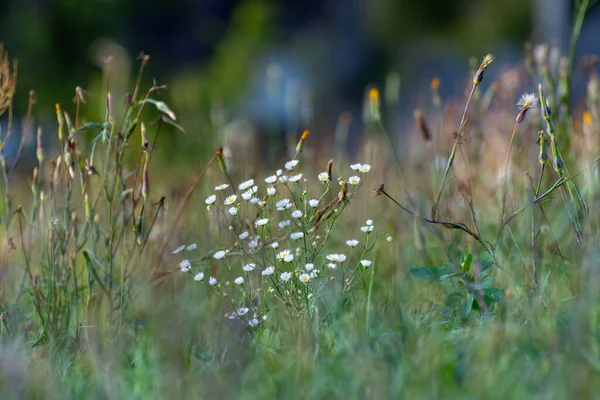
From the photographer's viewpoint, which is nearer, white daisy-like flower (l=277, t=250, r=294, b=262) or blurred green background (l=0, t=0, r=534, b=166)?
white daisy-like flower (l=277, t=250, r=294, b=262)

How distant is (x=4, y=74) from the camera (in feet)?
8.00

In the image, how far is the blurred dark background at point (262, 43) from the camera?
7781mm

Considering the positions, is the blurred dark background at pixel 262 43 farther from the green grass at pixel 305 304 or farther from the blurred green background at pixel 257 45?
the green grass at pixel 305 304

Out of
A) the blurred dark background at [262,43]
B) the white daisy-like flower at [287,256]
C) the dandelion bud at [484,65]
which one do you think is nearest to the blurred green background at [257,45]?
the blurred dark background at [262,43]

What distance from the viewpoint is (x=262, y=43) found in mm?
7684

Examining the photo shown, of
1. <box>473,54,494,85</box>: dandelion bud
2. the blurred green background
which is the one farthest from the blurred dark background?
<box>473,54,494,85</box>: dandelion bud

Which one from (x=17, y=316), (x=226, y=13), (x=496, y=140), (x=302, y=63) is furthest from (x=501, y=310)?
(x=226, y=13)

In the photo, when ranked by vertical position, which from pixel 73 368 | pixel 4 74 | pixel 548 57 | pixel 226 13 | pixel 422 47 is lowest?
pixel 73 368

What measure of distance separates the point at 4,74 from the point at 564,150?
1886mm

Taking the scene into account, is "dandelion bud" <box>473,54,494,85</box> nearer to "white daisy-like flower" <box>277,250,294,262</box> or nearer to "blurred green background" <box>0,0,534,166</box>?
"white daisy-like flower" <box>277,250,294,262</box>

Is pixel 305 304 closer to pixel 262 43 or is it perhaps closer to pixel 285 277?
pixel 285 277

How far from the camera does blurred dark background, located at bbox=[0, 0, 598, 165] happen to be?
7.78 m

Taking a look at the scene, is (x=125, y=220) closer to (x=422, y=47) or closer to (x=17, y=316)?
(x=17, y=316)

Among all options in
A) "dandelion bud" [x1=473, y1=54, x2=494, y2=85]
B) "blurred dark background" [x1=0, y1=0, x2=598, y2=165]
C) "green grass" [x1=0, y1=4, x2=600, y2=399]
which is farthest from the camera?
"blurred dark background" [x1=0, y1=0, x2=598, y2=165]
